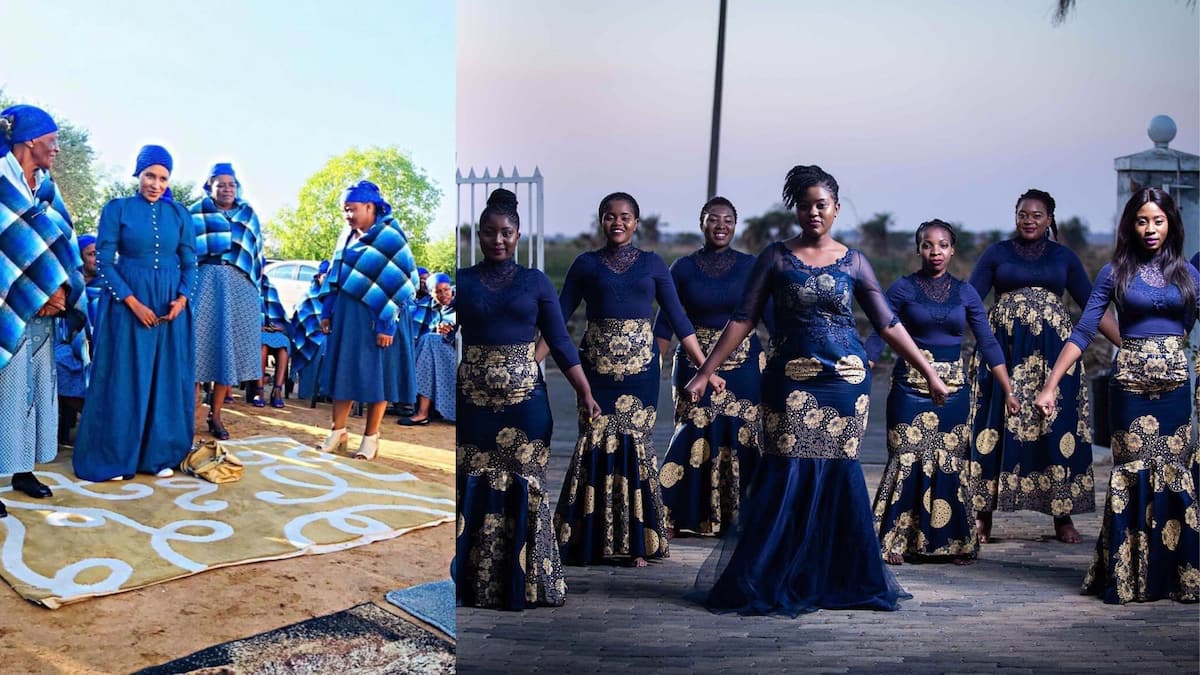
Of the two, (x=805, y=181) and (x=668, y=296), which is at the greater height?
(x=805, y=181)

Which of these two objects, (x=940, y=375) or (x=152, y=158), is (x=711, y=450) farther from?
(x=152, y=158)

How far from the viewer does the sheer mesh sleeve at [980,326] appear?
206 inches

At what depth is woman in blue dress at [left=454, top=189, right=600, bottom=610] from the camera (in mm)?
4348

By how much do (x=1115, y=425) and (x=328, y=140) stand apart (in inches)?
108

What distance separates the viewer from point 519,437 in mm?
4422

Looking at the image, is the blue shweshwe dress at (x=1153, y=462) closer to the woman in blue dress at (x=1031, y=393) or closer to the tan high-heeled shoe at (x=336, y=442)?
the woman in blue dress at (x=1031, y=393)

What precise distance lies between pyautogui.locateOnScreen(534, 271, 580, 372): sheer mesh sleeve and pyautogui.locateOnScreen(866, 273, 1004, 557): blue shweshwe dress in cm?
132

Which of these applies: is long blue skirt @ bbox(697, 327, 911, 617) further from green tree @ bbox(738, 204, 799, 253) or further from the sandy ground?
green tree @ bbox(738, 204, 799, 253)

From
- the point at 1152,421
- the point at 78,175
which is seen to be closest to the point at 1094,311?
the point at 1152,421

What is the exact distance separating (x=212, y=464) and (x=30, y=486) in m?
0.42

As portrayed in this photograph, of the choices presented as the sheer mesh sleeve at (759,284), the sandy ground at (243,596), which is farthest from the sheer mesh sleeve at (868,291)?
the sandy ground at (243,596)

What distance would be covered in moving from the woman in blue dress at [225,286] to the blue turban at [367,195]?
24cm

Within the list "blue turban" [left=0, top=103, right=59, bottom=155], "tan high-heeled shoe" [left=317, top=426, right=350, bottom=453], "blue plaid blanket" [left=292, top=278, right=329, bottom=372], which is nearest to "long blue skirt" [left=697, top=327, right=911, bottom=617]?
"tan high-heeled shoe" [left=317, top=426, right=350, bottom=453]

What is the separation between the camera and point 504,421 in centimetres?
441
